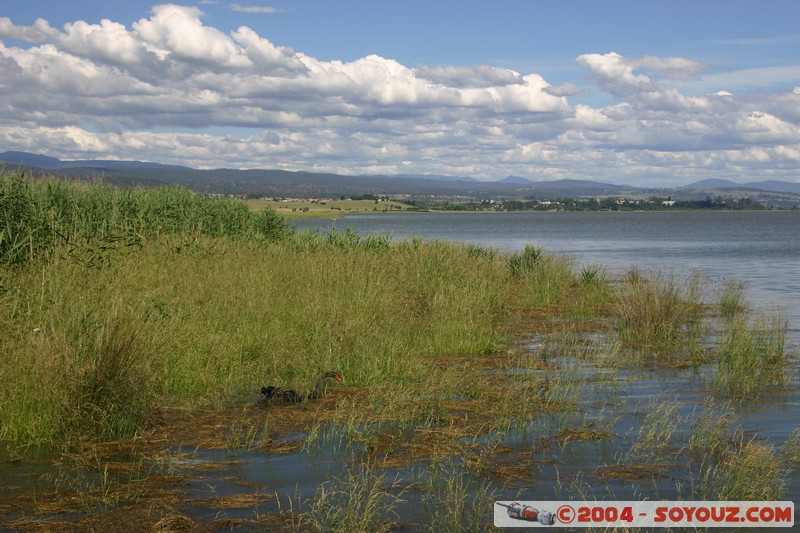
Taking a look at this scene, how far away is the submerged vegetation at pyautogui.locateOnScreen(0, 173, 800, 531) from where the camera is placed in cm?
732

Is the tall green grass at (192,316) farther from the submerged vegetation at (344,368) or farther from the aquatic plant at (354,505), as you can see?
the aquatic plant at (354,505)

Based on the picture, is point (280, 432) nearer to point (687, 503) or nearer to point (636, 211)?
point (687, 503)

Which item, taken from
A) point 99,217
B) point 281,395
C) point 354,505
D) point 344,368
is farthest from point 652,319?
point 99,217

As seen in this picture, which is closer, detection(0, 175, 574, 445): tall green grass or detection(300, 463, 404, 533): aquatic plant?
detection(300, 463, 404, 533): aquatic plant

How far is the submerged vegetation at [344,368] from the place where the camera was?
7.32 meters

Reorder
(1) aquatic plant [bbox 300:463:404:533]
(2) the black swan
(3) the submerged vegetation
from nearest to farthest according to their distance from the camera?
1. (1) aquatic plant [bbox 300:463:404:533]
2. (3) the submerged vegetation
3. (2) the black swan

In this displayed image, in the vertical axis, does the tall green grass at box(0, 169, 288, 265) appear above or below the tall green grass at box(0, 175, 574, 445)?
above

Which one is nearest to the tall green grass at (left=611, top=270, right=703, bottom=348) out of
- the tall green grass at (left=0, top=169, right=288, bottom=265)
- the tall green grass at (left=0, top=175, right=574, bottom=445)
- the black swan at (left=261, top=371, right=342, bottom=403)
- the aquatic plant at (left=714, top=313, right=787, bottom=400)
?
the aquatic plant at (left=714, top=313, right=787, bottom=400)

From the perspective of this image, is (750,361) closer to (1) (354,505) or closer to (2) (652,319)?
(2) (652,319)

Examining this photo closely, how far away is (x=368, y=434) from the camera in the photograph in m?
8.57

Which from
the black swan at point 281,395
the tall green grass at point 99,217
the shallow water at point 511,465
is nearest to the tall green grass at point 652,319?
the shallow water at point 511,465

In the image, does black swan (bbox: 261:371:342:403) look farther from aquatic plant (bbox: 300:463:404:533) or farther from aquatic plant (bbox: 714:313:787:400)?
aquatic plant (bbox: 714:313:787:400)

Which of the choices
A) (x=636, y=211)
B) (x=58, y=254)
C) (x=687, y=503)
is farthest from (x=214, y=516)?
(x=636, y=211)

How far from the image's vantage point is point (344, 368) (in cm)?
1120
